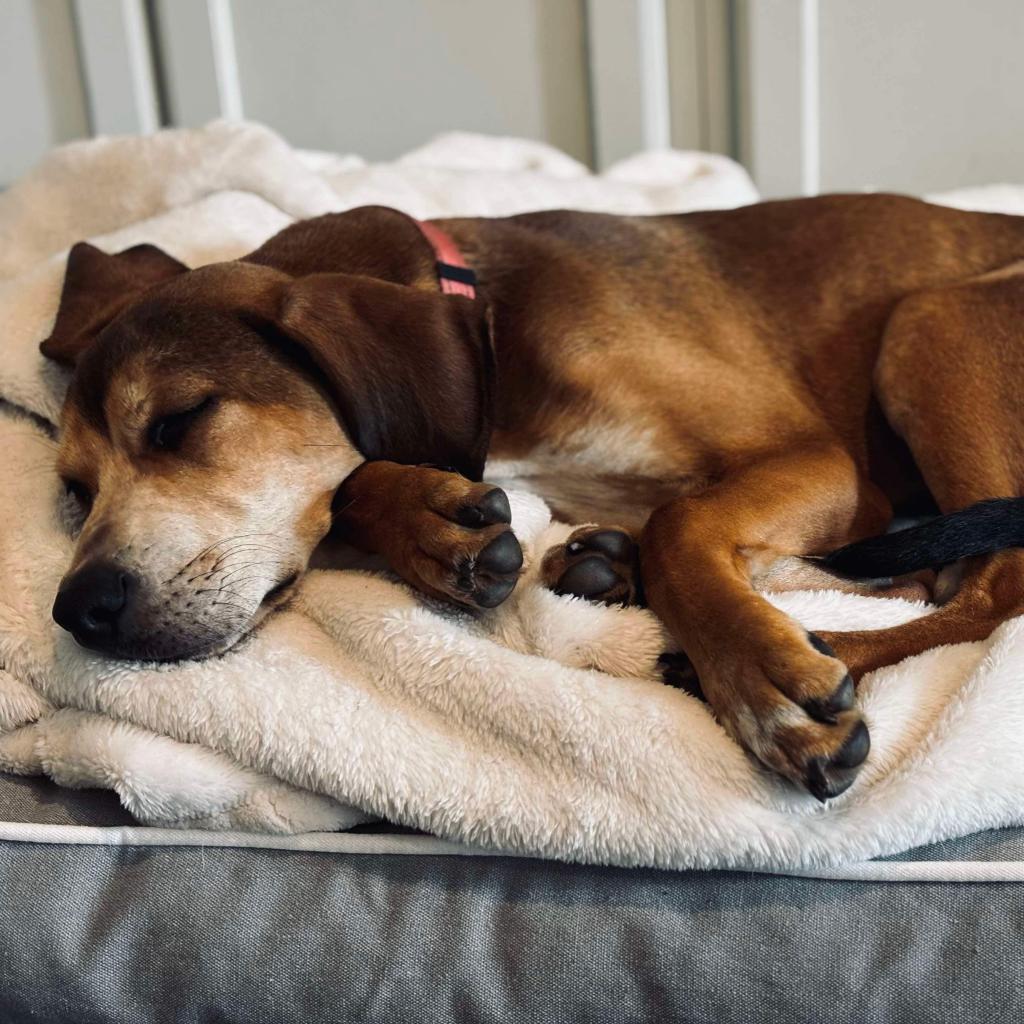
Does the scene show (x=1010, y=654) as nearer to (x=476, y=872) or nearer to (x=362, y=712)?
(x=476, y=872)

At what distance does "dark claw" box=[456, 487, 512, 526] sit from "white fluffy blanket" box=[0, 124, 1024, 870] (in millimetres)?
151

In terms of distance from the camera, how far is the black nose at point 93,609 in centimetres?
168

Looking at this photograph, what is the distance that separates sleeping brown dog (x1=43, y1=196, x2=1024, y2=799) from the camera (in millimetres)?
1715

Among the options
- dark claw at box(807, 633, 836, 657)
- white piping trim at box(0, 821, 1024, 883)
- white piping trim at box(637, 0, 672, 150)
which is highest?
white piping trim at box(637, 0, 672, 150)

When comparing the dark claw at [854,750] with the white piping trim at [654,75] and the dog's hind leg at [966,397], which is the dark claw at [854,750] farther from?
the white piping trim at [654,75]

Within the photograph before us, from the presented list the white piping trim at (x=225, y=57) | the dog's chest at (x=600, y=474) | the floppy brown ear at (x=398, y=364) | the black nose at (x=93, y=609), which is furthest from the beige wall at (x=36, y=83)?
the black nose at (x=93, y=609)

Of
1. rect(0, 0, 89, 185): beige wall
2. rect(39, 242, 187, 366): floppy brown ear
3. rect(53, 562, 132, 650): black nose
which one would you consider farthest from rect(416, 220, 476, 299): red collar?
rect(0, 0, 89, 185): beige wall

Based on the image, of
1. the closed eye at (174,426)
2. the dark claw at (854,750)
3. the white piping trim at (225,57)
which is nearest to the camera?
the dark claw at (854,750)

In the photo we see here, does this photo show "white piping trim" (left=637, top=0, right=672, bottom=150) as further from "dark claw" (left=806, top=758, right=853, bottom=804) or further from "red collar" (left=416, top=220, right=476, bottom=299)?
"dark claw" (left=806, top=758, right=853, bottom=804)

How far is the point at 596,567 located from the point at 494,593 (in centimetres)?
22

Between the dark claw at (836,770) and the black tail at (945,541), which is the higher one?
the black tail at (945,541)

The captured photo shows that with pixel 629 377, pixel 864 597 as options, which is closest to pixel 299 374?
pixel 629 377

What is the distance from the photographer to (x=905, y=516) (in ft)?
8.01

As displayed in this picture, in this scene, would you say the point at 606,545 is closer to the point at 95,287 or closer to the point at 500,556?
the point at 500,556
